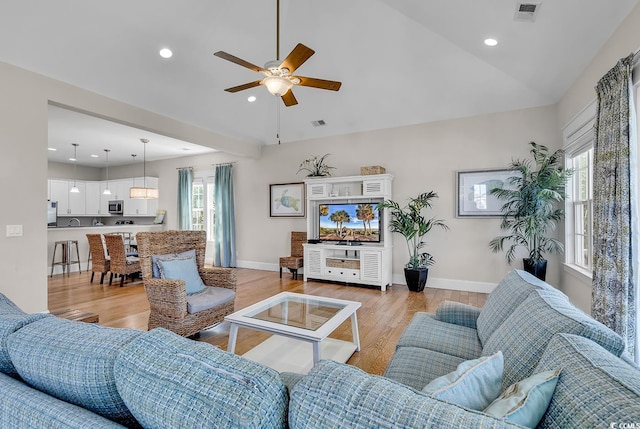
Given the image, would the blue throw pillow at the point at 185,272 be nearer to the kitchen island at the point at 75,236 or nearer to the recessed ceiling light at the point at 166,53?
the recessed ceiling light at the point at 166,53

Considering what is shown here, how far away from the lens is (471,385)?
0.91 m

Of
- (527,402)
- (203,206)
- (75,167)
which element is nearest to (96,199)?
(75,167)

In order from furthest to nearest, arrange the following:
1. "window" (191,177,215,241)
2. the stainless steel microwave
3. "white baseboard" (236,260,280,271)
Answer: the stainless steel microwave, "window" (191,177,215,241), "white baseboard" (236,260,280,271)

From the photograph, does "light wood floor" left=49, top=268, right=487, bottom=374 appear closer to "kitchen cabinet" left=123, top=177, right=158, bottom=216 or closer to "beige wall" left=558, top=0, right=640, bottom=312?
"beige wall" left=558, top=0, right=640, bottom=312

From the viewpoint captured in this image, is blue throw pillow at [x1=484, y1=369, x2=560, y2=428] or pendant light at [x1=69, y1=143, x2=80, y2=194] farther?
pendant light at [x1=69, y1=143, x2=80, y2=194]

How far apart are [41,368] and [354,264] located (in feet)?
15.6

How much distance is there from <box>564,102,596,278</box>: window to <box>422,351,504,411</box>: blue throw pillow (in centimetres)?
331

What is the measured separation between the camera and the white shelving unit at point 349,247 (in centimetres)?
522

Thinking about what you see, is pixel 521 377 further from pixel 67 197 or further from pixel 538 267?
pixel 67 197

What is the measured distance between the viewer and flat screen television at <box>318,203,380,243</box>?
5.50m

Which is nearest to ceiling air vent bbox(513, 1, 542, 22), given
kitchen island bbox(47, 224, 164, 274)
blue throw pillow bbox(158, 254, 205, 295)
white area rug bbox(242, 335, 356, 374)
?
white area rug bbox(242, 335, 356, 374)

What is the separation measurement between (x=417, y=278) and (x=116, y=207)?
27.8 ft

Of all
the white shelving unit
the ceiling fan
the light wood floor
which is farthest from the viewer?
the white shelving unit

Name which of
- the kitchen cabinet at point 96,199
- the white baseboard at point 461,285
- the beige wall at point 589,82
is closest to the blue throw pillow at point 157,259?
the white baseboard at point 461,285
